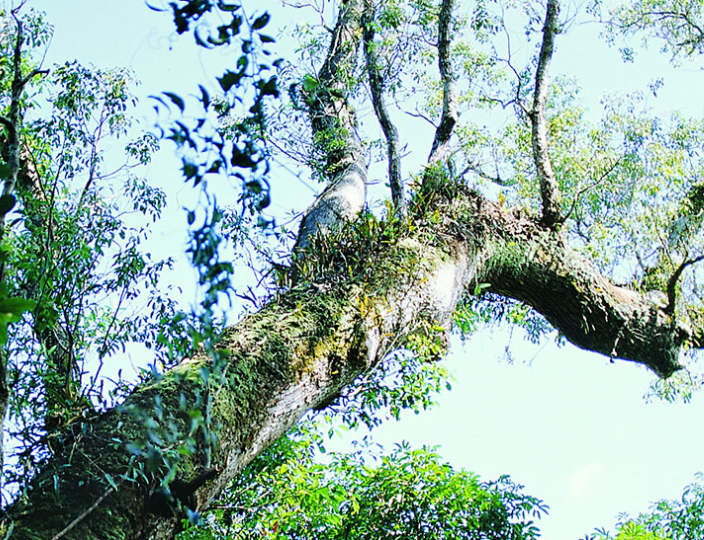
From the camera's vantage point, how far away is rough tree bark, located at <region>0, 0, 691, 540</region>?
287cm

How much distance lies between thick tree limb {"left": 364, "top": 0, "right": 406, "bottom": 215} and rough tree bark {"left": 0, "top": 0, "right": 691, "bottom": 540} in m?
0.22

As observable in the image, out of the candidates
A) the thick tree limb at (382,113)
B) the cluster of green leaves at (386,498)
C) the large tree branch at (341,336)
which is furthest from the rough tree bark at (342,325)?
the cluster of green leaves at (386,498)

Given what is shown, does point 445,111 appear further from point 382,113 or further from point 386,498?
point 386,498

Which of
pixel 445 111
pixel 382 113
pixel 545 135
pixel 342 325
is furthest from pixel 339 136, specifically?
pixel 342 325

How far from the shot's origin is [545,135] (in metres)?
6.48

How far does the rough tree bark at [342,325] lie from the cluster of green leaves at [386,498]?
1.62 m

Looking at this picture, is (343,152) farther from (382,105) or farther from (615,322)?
(615,322)

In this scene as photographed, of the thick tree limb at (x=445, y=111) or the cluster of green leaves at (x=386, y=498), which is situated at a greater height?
the thick tree limb at (x=445, y=111)

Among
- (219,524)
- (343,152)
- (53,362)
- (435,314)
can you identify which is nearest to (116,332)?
(53,362)

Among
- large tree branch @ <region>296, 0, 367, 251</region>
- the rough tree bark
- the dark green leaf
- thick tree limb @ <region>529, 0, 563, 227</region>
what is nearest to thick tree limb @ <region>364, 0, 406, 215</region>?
the rough tree bark

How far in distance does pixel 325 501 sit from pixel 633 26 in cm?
853

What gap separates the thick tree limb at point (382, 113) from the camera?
575 centimetres

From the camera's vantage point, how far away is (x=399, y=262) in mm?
4719

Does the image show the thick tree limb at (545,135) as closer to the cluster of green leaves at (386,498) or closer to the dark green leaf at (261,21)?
the cluster of green leaves at (386,498)
